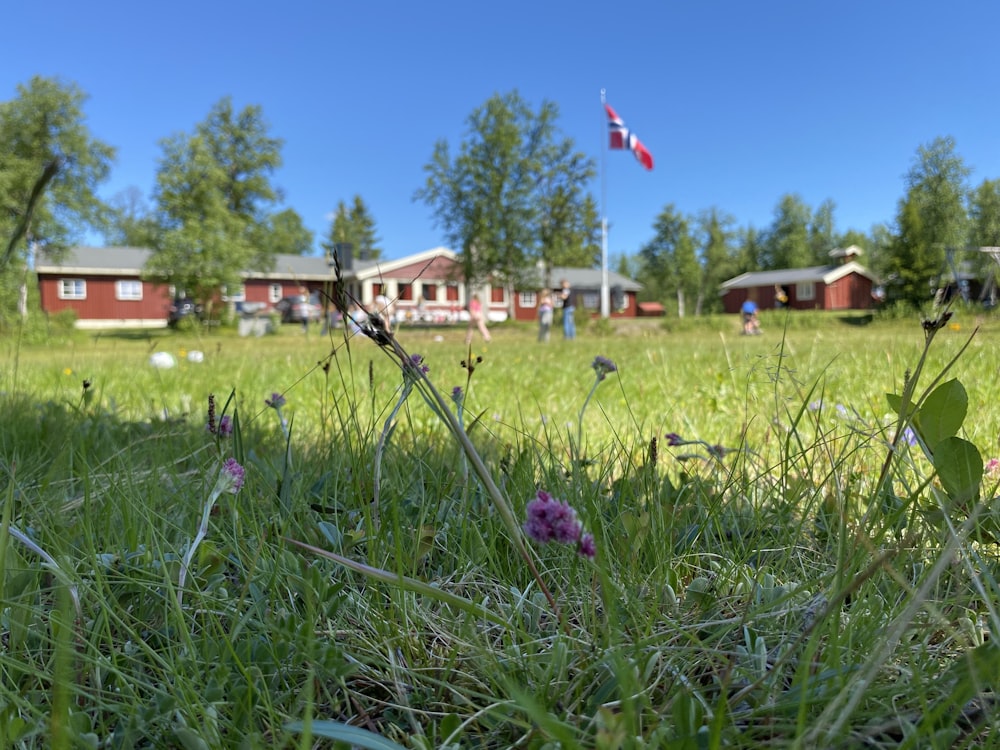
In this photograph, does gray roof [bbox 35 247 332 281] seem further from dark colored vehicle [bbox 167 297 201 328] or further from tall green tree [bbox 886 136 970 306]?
tall green tree [bbox 886 136 970 306]

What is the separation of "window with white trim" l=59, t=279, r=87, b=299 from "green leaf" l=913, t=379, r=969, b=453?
46488 mm

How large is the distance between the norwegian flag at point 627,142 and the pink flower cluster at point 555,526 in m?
30.4

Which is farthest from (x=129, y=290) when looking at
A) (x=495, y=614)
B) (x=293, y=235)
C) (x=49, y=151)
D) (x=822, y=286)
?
(x=822, y=286)

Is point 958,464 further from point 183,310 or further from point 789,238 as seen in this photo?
point 789,238

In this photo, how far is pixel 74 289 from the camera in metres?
39.4

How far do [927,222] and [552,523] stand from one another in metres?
45.3

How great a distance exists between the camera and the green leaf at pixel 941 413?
1.08 meters

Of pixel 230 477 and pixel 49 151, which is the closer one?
pixel 230 477

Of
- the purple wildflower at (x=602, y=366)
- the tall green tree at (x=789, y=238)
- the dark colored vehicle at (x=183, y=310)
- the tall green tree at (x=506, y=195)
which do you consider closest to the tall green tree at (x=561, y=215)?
the tall green tree at (x=506, y=195)

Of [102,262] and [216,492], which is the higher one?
[102,262]

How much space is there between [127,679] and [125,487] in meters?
0.75

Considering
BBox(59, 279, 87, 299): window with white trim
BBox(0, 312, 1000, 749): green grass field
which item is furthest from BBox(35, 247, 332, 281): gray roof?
BBox(0, 312, 1000, 749): green grass field

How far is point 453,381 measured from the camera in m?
4.34

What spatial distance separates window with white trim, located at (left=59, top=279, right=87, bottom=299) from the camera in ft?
128
